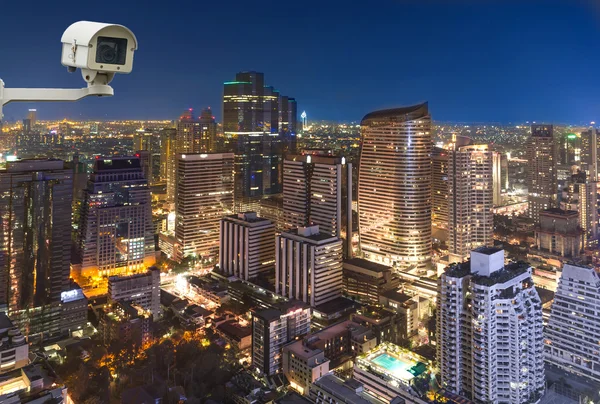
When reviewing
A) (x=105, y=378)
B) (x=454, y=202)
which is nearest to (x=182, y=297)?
(x=105, y=378)

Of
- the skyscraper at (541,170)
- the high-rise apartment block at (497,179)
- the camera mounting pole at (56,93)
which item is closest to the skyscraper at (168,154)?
the high-rise apartment block at (497,179)

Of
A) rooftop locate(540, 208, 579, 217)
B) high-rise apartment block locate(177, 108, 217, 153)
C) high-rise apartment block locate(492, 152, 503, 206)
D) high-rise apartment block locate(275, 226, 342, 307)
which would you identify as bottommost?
high-rise apartment block locate(275, 226, 342, 307)

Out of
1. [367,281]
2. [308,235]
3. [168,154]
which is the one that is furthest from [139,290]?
Result: [168,154]

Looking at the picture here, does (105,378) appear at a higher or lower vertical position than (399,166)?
lower

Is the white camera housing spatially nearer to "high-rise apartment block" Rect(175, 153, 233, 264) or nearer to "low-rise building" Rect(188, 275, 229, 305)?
"low-rise building" Rect(188, 275, 229, 305)

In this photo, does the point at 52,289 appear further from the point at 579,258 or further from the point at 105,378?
the point at 579,258

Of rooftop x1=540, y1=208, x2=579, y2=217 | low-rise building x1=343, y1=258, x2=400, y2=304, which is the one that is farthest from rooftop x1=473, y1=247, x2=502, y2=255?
rooftop x1=540, y1=208, x2=579, y2=217
